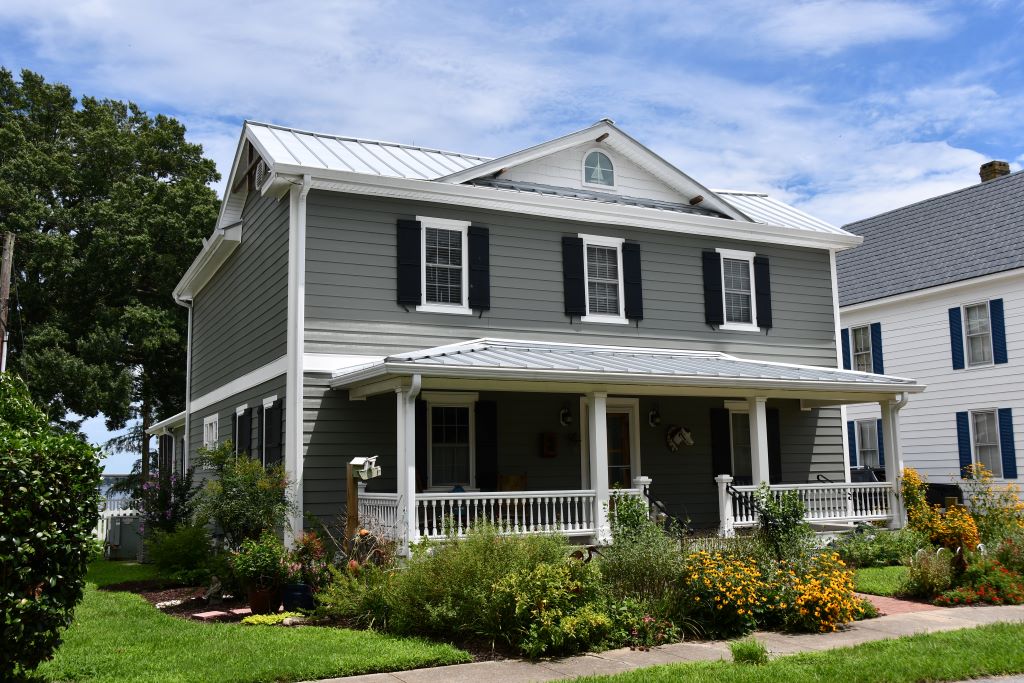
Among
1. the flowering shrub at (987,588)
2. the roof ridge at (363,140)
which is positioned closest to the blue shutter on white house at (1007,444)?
the flowering shrub at (987,588)

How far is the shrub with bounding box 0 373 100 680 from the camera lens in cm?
675

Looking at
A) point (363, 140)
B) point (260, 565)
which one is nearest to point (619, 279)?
point (363, 140)

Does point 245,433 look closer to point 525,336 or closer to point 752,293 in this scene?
point 525,336

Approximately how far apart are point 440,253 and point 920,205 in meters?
15.9

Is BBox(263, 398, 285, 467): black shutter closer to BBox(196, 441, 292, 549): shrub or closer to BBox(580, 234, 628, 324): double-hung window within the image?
BBox(196, 441, 292, 549): shrub

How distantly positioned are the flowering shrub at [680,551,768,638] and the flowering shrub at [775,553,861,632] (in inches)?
11.0

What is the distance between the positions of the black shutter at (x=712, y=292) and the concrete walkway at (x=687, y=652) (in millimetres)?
7816

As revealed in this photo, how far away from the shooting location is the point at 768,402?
59.9 ft

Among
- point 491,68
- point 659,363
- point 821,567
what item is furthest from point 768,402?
point 491,68

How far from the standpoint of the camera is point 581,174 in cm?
1745

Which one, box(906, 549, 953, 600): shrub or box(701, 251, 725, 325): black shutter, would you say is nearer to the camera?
box(906, 549, 953, 600): shrub

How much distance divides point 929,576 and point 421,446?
7.53m

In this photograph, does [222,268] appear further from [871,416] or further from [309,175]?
[871,416]

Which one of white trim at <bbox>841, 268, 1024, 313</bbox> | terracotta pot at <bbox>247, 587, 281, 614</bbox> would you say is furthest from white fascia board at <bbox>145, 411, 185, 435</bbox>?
white trim at <bbox>841, 268, 1024, 313</bbox>
